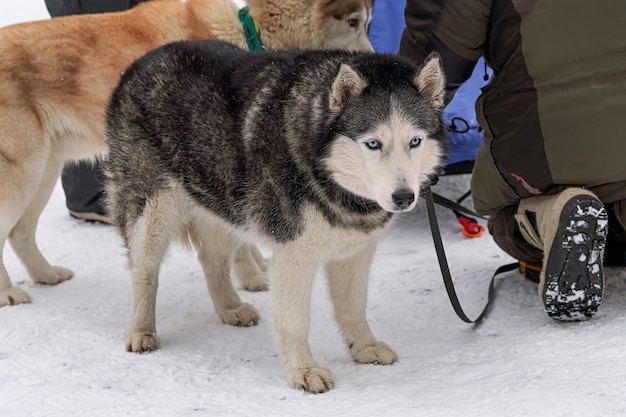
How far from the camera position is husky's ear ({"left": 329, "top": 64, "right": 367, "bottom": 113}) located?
8.93ft

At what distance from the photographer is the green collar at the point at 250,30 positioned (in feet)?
14.9

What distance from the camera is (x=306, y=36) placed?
4602mm

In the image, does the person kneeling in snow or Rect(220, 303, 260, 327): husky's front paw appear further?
Rect(220, 303, 260, 327): husky's front paw

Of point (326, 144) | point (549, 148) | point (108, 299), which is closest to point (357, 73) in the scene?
point (326, 144)

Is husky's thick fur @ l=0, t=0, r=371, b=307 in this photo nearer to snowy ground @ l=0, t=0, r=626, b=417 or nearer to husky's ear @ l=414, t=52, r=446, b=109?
snowy ground @ l=0, t=0, r=626, b=417

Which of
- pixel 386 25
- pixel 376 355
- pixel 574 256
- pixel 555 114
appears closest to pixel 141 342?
pixel 376 355

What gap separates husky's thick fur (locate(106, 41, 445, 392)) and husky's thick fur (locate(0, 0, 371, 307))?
76cm

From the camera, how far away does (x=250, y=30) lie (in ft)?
14.9

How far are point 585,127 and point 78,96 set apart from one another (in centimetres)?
254

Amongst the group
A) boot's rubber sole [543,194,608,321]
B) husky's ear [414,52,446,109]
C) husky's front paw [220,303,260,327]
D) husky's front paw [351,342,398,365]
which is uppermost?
husky's ear [414,52,446,109]

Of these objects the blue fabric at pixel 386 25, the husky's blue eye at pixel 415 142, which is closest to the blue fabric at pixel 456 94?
the blue fabric at pixel 386 25

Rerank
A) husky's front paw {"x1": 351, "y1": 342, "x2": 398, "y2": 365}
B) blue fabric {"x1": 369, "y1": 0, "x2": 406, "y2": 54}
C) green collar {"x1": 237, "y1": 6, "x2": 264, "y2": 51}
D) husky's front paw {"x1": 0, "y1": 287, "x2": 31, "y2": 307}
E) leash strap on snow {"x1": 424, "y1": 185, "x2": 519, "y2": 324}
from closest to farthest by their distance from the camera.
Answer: husky's front paw {"x1": 351, "y1": 342, "x2": 398, "y2": 365} < leash strap on snow {"x1": 424, "y1": 185, "x2": 519, "y2": 324} < husky's front paw {"x1": 0, "y1": 287, "x2": 31, "y2": 307} < green collar {"x1": 237, "y1": 6, "x2": 264, "y2": 51} < blue fabric {"x1": 369, "y1": 0, "x2": 406, "y2": 54}

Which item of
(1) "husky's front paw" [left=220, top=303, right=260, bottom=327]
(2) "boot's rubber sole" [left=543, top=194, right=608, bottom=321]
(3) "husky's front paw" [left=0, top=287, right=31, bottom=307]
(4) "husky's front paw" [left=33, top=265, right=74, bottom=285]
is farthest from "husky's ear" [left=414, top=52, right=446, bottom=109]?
(4) "husky's front paw" [left=33, top=265, right=74, bottom=285]

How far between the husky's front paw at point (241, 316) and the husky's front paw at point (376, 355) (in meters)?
0.67
